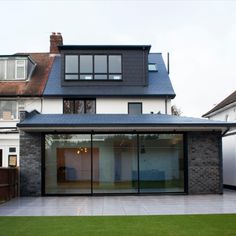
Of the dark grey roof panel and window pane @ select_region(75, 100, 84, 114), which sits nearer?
the dark grey roof panel

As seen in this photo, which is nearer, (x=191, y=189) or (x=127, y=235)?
(x=127, y=235)

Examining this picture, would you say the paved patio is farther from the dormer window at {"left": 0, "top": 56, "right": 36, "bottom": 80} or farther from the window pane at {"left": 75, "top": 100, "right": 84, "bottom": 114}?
the dormer window at {"left": 0, "top": 56, "right": 36, "bottom": 80}

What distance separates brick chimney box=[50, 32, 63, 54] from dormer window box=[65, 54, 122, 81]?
20.2 feet

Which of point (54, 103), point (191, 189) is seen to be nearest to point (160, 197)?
point (191, 189)

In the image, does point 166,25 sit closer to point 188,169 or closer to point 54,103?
point 188,169

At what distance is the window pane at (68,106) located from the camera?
31.7 meters

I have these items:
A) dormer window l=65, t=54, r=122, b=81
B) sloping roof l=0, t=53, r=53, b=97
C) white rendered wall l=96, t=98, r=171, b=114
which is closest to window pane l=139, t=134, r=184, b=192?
white rendered wall l=96, t=98, r=171, b=114

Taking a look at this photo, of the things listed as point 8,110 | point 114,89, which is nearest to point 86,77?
point 114,89

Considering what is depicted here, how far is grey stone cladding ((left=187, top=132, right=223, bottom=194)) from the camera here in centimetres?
2136

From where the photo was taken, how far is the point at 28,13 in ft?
44.6

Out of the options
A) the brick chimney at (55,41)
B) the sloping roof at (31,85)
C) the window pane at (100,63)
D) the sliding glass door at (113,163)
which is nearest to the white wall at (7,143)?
the sloping roof at (31,85)

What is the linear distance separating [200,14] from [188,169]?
30.9ft

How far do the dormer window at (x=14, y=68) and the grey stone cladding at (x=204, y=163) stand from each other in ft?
53.4

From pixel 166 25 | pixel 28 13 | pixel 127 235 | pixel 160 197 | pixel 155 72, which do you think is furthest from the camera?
pixel 155 72
